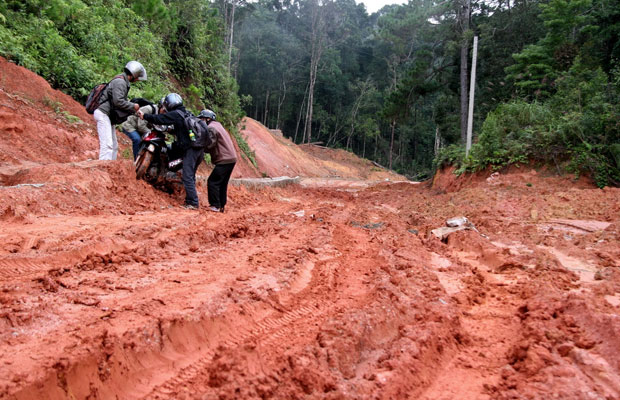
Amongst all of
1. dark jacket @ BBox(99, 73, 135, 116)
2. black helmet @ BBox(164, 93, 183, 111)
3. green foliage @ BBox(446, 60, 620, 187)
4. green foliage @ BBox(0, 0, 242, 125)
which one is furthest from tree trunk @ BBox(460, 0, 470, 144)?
dark jacket @ BBox(99, 73, 135, 116)

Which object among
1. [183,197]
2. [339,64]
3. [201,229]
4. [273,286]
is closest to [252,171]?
[183,197]

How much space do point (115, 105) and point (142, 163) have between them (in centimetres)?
100

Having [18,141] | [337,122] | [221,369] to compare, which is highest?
[337,122]

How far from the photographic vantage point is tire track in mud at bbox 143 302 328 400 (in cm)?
199

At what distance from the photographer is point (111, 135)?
7125 mm

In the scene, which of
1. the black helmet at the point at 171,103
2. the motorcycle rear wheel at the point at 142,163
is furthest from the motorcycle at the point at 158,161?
the black helmet at the point at 171,103

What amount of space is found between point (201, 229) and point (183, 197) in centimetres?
268

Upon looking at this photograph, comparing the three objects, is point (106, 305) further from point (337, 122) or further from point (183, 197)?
point (337, 122)

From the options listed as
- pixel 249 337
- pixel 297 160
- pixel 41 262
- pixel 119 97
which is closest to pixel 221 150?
pixel 119 97

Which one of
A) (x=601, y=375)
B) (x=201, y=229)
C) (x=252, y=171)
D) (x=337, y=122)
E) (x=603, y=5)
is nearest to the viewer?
(x=601, y=375)

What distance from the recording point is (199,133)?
696 cm

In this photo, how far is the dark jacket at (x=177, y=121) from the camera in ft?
22.6

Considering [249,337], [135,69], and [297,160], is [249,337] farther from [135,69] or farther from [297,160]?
[297,160]

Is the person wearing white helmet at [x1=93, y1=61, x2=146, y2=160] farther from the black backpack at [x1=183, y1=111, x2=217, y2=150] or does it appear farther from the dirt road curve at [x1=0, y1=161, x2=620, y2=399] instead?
the dirt road curve at [x1=0, y1=161, x2=620, y2=399]
